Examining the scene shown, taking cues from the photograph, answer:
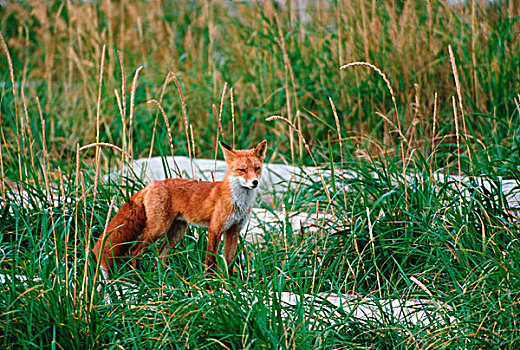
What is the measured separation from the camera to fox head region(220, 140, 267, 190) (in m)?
3.03

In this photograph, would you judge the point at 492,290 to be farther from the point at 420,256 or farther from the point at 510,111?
the point at 510,111

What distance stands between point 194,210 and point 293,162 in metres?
1.98

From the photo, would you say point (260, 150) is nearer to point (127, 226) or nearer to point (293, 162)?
point (127, 226)

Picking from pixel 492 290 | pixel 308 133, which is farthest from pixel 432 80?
pixel 492 290

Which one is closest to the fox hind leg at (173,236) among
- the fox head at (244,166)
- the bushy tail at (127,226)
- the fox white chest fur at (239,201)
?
the bushy tail at (127,226)

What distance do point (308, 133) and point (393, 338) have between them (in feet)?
13.7

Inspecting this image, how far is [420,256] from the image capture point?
3730 millimetres

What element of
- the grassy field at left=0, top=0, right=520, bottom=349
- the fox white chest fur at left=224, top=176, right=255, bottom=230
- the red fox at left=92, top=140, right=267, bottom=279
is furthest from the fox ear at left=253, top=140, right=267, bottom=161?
the grassy field at left=0, top=0, right=520, bottom=349

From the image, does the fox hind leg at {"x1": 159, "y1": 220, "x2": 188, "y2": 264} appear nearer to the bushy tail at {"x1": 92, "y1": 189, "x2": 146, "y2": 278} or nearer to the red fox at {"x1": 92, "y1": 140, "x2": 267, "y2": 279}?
the red fox at {"x1": 92, "y1": 140, "x2": 267, "y2": 279}

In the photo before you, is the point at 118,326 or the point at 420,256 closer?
the point at 118,326

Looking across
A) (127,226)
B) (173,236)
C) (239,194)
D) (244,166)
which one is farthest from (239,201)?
(127,226)

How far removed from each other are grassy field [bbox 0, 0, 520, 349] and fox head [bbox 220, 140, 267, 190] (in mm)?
370

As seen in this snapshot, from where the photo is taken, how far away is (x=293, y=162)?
16.6 ft

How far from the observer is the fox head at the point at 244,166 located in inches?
119
